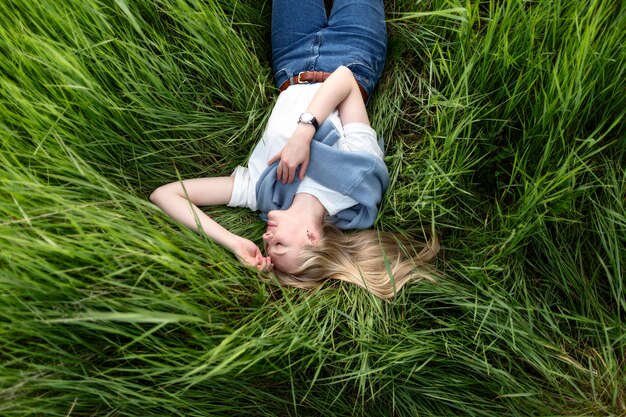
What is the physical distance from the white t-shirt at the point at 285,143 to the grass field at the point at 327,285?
20 cm

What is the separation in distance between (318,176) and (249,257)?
1.44 feet

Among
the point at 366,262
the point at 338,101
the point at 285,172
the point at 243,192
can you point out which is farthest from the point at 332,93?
the point at 366,262

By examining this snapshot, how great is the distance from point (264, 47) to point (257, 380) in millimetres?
1550

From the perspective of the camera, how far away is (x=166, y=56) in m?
1.76

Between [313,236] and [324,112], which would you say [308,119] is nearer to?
[324,112]

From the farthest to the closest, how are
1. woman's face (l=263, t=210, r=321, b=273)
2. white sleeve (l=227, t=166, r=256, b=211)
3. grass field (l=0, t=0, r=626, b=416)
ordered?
white sleeve (l=227, t=166, r=256, b=211) < woman's face (l=263, t=210, r=321, b=273) < grass field (l=0, t=0, r=626, b=416)

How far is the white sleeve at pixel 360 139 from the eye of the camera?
1.75 meters

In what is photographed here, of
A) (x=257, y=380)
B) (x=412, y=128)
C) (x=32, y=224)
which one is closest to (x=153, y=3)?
(x=32, y=224)

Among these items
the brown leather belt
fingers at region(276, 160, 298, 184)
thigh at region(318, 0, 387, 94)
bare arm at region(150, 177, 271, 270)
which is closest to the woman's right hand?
bare arm at region(150, 177, 271, 270)

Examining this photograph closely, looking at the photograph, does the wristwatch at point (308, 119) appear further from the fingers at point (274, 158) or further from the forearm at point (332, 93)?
the fingers at point (274, 158)

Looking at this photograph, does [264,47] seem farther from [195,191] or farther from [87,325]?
[87,325]

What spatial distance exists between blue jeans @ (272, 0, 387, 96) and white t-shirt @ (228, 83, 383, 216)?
0.15 meters

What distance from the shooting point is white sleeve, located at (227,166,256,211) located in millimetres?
1838

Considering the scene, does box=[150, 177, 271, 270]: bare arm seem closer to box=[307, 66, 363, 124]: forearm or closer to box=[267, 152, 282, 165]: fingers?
box=[267, 152, 282, 165]: fingers
